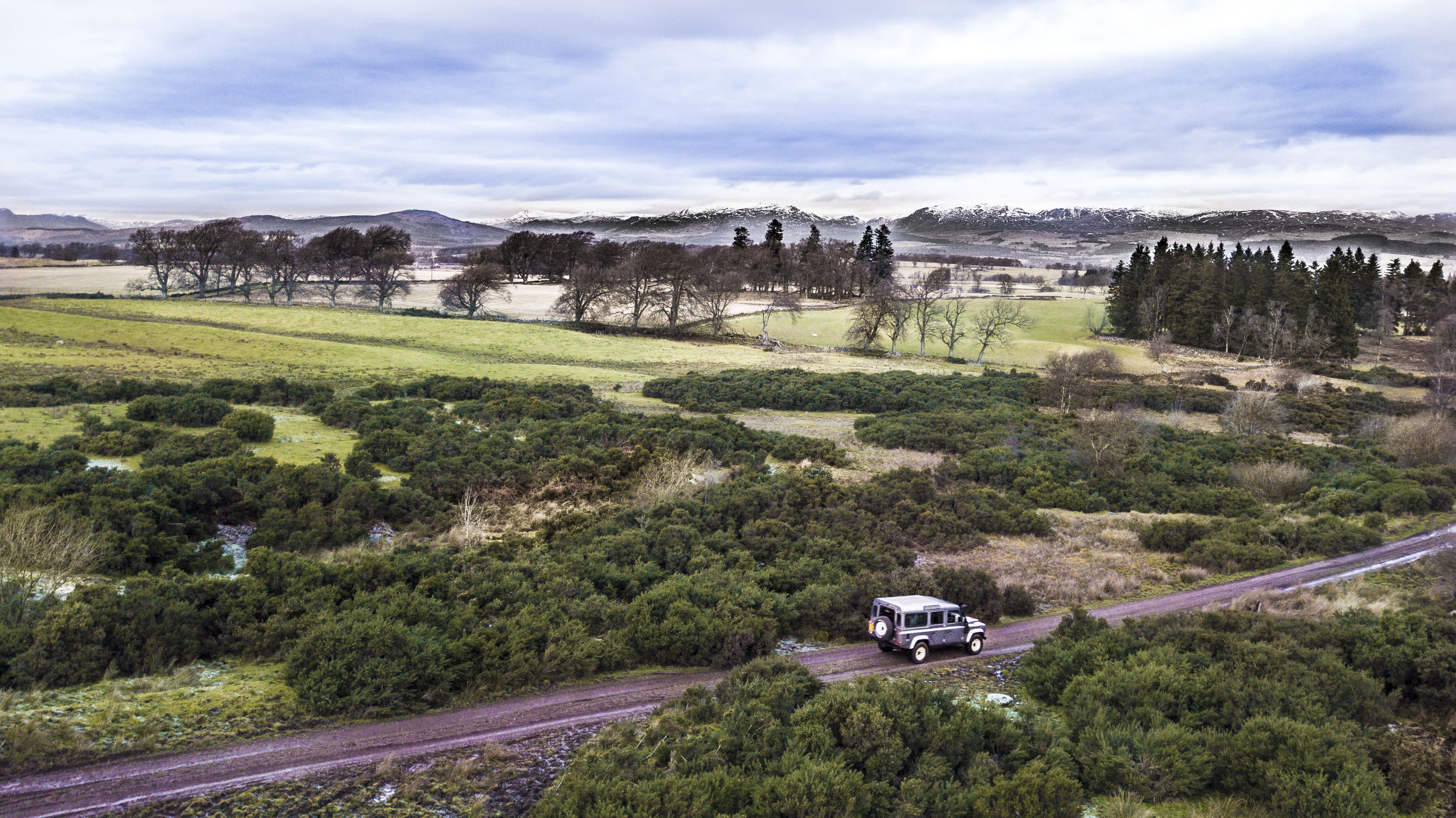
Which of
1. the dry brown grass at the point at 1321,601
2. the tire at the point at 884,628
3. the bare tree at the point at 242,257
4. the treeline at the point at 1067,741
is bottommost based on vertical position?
the dry brown grass at the point at 1321,601

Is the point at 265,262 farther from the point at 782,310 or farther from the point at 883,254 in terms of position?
the point at 883,254

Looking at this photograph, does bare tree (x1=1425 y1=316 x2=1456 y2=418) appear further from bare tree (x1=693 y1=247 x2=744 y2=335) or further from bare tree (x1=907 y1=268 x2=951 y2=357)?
bare tree (x1=693 y1=247 x2=744 y2=335)

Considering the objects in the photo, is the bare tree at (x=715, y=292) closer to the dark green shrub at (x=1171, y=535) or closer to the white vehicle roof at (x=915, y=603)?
the dark green shrub at (x=1171, y=535)

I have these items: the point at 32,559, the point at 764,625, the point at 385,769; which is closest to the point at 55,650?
the point at 32,559

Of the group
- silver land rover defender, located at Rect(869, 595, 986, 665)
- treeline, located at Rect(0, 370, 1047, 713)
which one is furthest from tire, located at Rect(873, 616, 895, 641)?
treeline, located at Rect(0, 370, 1047, 713)

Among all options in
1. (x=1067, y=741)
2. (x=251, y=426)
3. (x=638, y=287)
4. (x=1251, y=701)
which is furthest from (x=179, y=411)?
(x=638, y=287)

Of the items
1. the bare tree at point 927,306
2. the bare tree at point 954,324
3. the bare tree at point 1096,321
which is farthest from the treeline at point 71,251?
the bare tree at point 1096,321

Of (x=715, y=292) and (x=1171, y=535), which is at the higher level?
(x=715, y=292)

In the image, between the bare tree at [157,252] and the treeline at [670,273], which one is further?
the treeline at [670,273]
